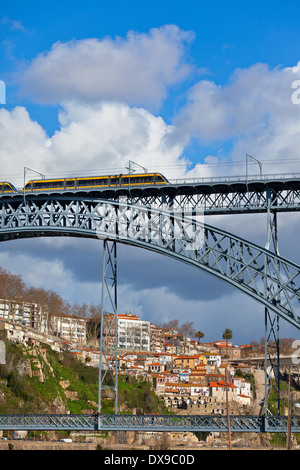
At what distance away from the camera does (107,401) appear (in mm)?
87625

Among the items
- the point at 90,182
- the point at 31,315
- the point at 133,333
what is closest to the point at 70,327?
the point at 31,315

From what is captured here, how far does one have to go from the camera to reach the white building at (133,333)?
459 feet

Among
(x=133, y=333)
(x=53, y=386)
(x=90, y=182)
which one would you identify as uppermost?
(x=90, y=182)

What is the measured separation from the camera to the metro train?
148 ft

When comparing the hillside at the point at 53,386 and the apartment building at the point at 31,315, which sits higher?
the apartment building at the point at 31,315

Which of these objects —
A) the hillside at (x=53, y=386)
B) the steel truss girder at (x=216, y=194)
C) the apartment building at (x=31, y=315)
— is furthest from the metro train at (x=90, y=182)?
the apartment building at (x=31, y=315)

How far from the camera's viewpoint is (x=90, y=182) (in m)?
47.0

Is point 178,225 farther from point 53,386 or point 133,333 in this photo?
point 133,333

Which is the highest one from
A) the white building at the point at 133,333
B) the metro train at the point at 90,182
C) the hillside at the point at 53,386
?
the metro train at the point at 90,182

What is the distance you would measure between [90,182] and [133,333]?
317 ft

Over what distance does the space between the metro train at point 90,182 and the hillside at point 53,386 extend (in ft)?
92.9

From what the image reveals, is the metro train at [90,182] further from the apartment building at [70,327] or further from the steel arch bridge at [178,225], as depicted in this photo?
the apartment building at [70,327]

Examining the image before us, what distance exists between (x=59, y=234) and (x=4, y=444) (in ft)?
66.9

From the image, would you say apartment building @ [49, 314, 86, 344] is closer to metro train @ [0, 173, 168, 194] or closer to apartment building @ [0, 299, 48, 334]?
apartment building @ [0, 299, 48, 334]
